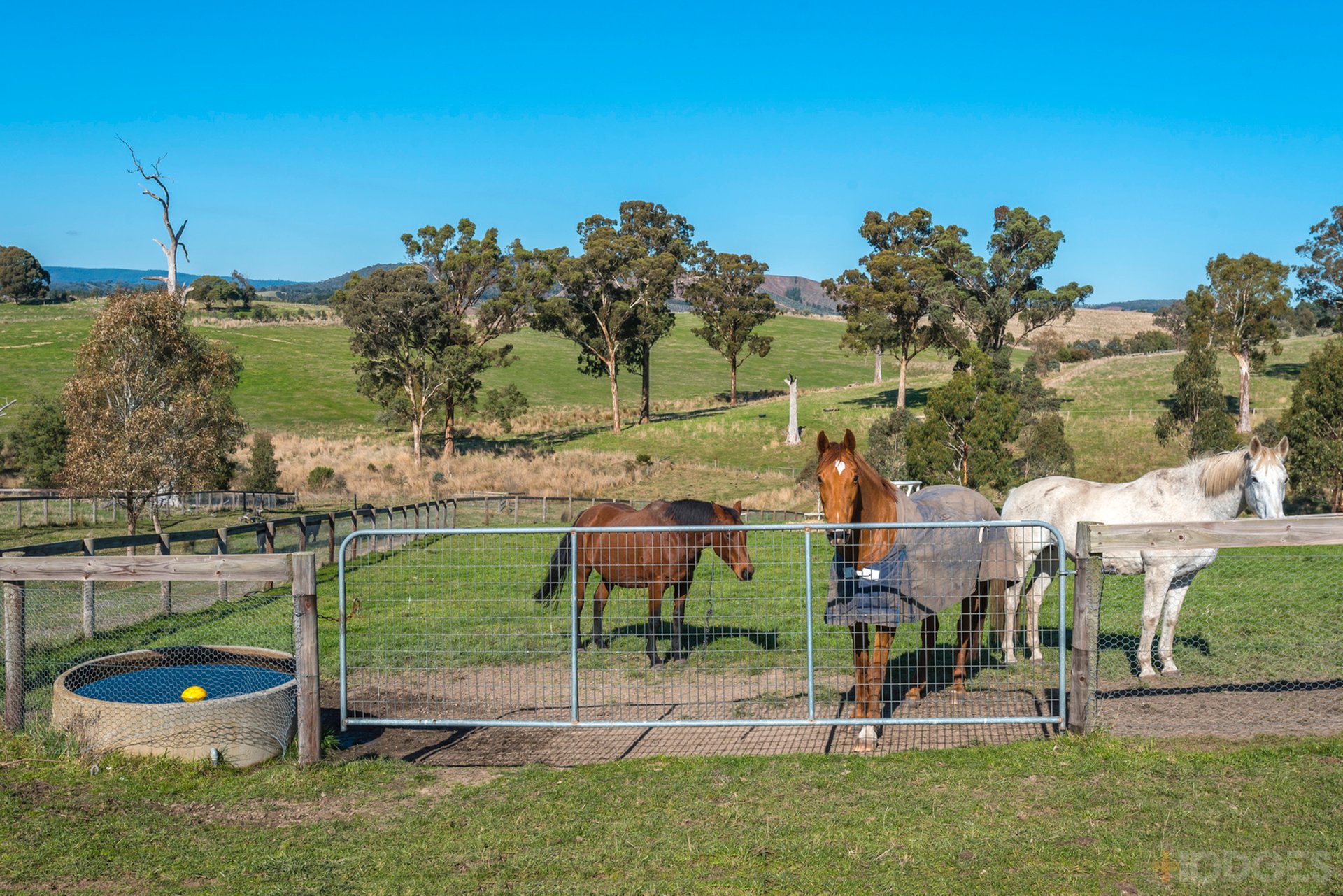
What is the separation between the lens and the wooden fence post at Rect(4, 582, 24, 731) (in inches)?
286

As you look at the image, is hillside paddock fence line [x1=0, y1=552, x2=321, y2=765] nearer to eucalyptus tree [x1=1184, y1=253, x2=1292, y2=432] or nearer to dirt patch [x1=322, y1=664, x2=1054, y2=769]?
dirt patch [x1=322, y1=664, x2=1054, y2=769]

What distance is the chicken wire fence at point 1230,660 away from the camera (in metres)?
7.18

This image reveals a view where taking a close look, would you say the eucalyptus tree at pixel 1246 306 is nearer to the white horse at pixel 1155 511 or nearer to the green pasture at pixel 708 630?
the green pasture at pixel 708 630

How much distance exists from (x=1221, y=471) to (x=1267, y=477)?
584 mm

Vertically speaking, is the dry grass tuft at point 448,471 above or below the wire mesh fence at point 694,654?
below

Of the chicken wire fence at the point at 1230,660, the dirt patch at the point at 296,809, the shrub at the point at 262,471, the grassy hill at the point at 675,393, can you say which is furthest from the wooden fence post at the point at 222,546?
the grassy hill at the point at 675,393

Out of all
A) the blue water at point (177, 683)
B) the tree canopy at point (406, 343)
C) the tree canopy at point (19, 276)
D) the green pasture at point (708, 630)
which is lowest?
the green pasture at point (708, 630)

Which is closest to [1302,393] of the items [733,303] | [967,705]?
[967,705]

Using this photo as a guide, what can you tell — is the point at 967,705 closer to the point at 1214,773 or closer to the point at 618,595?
the point at 1214,773

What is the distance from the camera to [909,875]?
4.63 m

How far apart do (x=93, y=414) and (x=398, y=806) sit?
22.1 m

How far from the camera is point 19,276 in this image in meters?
107

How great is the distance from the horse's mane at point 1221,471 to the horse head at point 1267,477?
7.3 inches

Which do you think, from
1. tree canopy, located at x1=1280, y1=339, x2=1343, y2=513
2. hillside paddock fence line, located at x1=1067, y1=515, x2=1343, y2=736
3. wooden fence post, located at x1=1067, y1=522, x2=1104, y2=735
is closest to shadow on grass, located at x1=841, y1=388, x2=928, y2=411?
tree canopy, located at x1=1280, y1=339, x2=1343, y2=513
